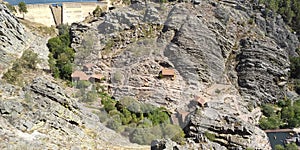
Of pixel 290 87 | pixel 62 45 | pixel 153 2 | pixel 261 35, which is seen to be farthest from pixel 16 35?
pixel 290 87

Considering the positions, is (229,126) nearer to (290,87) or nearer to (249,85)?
(249,85)

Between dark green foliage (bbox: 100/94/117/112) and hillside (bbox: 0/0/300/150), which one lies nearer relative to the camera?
hillside (bbox: 0/0/300/150)

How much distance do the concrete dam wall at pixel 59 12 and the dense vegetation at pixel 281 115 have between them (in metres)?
24.6

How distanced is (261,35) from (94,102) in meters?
25.4

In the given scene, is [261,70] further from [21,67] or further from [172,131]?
[21,67]

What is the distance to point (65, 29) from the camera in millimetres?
53281

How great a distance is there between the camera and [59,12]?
182ft

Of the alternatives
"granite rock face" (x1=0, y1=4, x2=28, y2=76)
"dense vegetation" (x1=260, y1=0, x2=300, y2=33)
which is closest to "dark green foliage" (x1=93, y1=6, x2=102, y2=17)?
"granite rock face" (x1=0, y1=4, x2=28, y2=76)

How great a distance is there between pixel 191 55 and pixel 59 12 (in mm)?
18593

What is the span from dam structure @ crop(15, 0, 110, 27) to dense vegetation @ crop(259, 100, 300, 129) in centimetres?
2461

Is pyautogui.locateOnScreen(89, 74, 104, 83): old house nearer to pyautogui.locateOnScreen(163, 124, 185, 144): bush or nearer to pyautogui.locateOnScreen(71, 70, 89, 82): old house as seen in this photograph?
pyautogui.locateOnScreen(71, 70, 89, 82): old house

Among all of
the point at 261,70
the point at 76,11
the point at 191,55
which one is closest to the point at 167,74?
the point at 191,55

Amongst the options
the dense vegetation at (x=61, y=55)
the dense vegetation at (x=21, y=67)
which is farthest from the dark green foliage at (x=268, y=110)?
the dense vegetation at (x=21, y=67)

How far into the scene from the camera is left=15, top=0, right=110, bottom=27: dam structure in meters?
53.3
